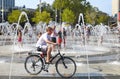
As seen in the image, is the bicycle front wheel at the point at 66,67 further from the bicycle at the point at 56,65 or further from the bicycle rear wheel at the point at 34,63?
the bicycle rear wheel at the point at 34,63

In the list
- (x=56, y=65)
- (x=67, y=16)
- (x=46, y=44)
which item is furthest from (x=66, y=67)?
(x=67, y=16)

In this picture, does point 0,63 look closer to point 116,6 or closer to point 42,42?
point 42,42

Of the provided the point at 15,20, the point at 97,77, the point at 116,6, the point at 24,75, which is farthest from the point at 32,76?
the point at 116,6

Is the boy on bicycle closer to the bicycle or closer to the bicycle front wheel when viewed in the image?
the bicycle

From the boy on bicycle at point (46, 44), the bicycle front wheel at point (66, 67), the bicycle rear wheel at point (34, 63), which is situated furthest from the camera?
the bicycle rear wheel at point (34, 63)

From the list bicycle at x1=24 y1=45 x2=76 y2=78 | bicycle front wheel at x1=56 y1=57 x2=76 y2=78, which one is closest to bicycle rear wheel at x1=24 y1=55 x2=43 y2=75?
bicycle at x1=24 y1=45 x2=76 y2=78

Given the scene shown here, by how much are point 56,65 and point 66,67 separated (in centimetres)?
32

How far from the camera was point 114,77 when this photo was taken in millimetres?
10805

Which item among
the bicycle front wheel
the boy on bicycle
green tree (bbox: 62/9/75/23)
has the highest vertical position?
green tree (bbox: 62/9/75/23)

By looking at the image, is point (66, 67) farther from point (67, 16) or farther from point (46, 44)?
point (67, 16)

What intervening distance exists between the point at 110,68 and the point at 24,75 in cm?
343

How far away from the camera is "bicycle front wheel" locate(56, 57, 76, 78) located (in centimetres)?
1083

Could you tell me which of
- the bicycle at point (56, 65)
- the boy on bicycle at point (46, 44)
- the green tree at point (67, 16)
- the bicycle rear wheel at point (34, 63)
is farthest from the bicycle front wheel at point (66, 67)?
the green tree at point (67, 16)

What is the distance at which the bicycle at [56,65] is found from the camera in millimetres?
10852
